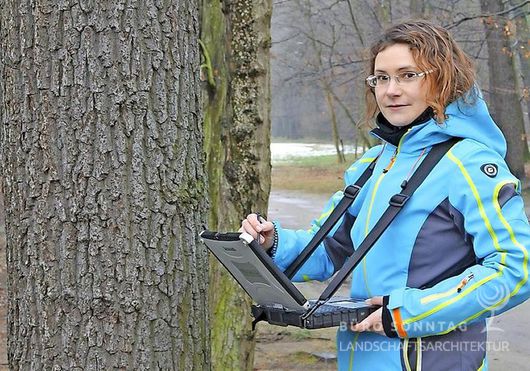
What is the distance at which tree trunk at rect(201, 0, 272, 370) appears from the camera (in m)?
5.57

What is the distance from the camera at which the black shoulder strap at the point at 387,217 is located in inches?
96.9

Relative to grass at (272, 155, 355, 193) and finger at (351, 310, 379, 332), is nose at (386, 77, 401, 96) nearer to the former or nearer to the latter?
finger at (351, 310, 379, 332)

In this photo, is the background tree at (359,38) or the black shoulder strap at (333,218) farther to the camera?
the background tree at (359,38)

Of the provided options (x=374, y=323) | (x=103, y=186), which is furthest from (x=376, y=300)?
(x=103, y=186)

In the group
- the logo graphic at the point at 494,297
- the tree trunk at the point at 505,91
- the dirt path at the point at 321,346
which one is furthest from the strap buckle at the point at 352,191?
the tree trunk at the point at 505,91

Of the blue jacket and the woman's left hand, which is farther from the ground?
the blue jacket

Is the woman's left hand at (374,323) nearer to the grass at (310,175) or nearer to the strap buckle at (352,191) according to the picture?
the strap buckle at (352,191)

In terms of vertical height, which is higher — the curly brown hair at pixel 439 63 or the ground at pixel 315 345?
the curly brown hair at pixel 439 63

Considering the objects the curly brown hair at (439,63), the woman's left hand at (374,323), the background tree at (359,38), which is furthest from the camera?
the background tree at (359,38)

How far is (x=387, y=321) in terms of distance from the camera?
2.44 meters

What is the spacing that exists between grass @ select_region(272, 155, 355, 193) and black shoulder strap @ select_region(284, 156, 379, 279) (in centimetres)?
2009

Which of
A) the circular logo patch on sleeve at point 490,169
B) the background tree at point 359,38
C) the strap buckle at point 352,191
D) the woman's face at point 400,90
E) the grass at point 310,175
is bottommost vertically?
the grass at point 310,175

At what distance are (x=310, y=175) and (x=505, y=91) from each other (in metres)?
14.1

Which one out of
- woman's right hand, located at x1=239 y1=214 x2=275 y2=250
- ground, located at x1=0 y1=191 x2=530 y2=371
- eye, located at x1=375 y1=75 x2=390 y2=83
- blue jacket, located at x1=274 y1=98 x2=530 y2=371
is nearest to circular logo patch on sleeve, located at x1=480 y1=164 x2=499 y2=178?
blue jacket, located at x1=274 y1=98 x2=530 y2=371
